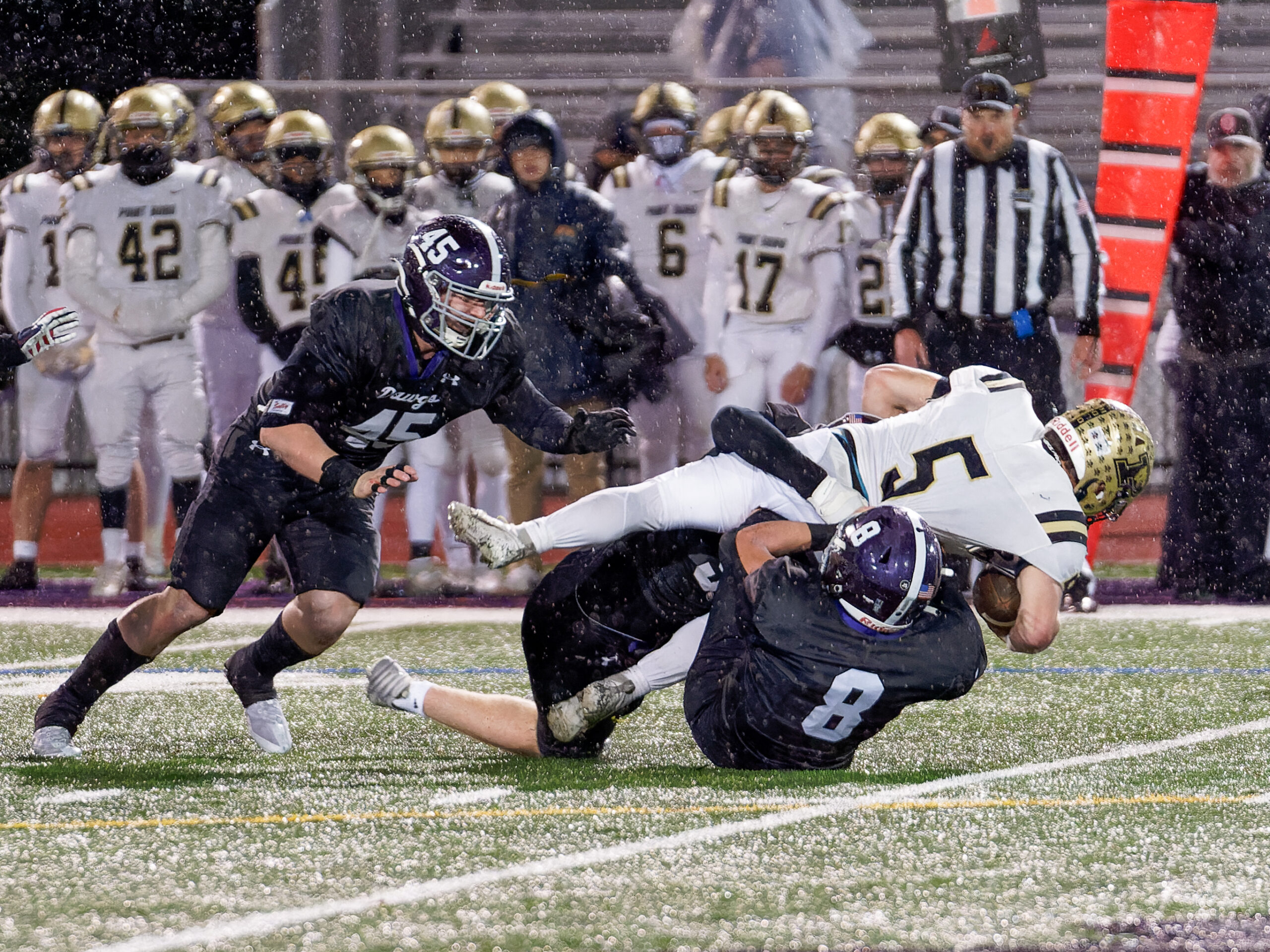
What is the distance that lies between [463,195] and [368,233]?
1.43 feet

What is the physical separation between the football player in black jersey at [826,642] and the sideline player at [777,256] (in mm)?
3477

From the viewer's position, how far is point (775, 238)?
7.18m

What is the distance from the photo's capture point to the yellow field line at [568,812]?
3.21 metres

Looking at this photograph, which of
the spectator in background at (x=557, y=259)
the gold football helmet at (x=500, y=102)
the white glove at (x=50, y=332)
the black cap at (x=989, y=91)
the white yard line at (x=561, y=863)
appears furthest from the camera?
the gold football helmet at (x=500, y=102)

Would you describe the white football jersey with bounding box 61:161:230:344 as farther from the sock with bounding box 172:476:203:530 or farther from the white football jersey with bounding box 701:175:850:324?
the white football jersey with bounding box 701:175:850:324

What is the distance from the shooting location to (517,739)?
4.08 m

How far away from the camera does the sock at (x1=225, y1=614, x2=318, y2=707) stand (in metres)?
4.15

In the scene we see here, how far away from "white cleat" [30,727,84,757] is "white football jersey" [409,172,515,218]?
3.63m

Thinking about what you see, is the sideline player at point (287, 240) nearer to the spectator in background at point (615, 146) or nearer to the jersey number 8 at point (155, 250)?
the jersey number 8 at point (155, 250)

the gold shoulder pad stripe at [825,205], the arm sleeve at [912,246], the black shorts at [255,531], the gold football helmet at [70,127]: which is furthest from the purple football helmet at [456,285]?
the gold football helmet at [70,127]

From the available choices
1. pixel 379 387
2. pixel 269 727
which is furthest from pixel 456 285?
pixel 269 727

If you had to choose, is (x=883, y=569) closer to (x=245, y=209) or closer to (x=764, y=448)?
(x=764, y=448)

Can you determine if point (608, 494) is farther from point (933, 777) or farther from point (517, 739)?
point (933, 777)

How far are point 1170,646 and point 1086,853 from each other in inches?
126
